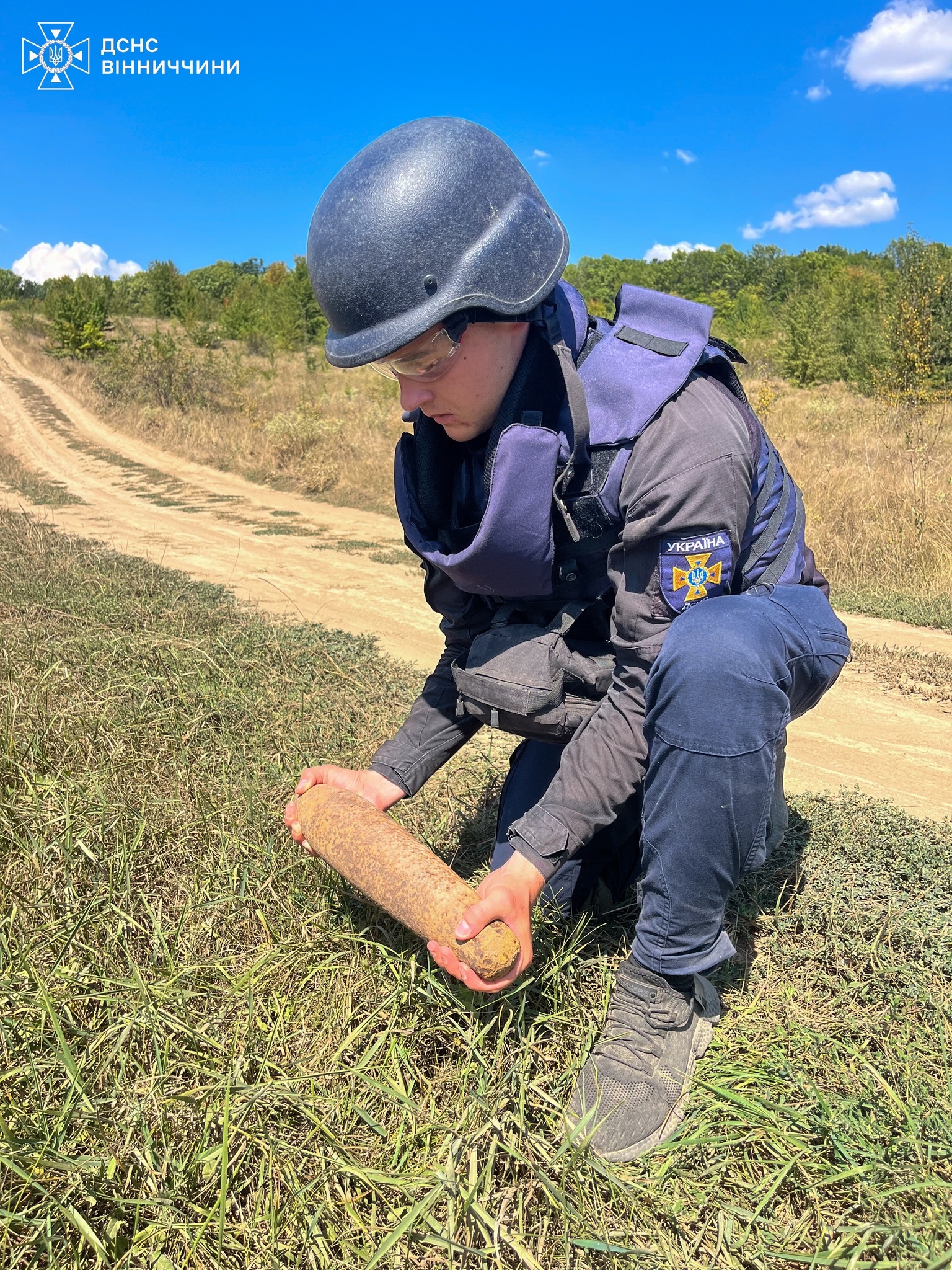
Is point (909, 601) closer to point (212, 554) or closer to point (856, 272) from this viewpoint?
point (212, 554)

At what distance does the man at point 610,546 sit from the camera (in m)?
1.60

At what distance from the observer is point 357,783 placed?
6.98ft

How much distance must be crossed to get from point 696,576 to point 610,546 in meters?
0.27

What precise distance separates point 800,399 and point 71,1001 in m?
25.5

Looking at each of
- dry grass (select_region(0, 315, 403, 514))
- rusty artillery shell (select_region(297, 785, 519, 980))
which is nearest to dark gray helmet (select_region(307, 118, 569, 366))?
rusty artillery shell (select_region(297, 785, 519, 980))

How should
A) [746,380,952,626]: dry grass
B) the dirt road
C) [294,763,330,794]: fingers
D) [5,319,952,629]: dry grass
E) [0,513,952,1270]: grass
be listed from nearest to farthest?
[0,513,952,1270]: grass < [294,763,330,794]: fingers < the dirt road < [746,380,952,626]: dry grass < [5,319,952,629]: dry grass

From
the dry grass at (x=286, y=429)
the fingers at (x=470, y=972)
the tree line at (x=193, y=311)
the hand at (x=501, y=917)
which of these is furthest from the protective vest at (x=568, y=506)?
the tree line at (x=193, y=311)

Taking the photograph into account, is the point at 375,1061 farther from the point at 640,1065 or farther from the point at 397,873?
the point at 640,1065

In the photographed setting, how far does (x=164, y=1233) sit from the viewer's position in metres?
1.43

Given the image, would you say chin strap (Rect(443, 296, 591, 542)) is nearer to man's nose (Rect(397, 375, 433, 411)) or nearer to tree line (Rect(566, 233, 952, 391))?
man's nose (Rect(397, 375, 433, 411))

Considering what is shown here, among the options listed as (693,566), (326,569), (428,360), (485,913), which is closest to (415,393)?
(428,360)

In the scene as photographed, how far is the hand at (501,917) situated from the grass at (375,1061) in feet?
0.61

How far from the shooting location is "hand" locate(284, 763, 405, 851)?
6.83 ft

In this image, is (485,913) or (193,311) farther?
(193,311)
